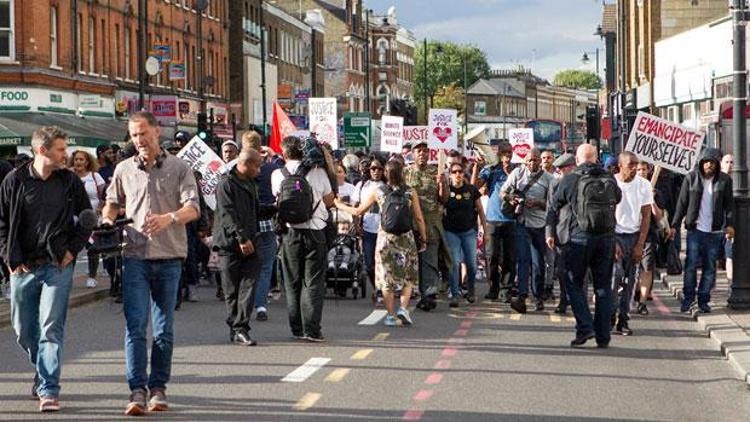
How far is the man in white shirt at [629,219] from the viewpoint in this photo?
53.0ft

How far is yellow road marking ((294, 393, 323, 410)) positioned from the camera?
10.6 metres

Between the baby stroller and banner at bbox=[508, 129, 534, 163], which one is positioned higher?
banner at bbox=[508, 129, 534, 163]

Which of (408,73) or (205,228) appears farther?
(408,73)

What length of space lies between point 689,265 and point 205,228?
7.62 metres

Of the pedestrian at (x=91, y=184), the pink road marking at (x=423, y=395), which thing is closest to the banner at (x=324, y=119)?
the pedestrian at (x=91, y=184)

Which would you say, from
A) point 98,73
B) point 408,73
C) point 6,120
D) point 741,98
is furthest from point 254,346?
point 408,73

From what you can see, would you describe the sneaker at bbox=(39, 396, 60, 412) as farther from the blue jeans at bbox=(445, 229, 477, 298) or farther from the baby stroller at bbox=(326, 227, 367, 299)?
the baby stroller at bbox=(326, 227, 367, 299)

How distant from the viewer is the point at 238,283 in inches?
580

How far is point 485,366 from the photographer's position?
1316 cm

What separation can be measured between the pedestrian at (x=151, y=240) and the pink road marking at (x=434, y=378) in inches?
92.7

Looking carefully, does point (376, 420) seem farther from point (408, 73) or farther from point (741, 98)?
point (408, 73)

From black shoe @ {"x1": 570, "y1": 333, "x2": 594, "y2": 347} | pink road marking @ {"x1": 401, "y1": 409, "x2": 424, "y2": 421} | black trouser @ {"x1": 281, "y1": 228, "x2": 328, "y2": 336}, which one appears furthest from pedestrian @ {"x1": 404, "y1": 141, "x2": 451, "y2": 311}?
pink road marking @ {"x1": 401, "y1": 409, "x2": 424, "y2": 421}

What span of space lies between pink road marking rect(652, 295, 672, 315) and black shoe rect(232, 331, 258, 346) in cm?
616

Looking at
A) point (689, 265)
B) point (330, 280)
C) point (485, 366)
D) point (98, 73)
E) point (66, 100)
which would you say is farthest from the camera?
point (98, 73)
